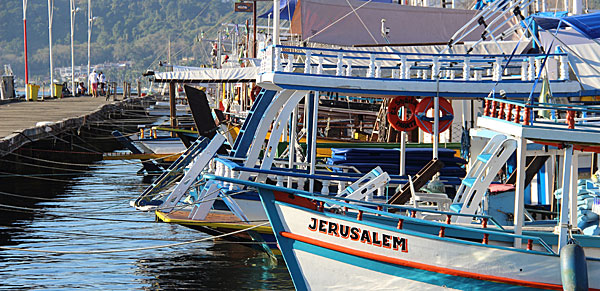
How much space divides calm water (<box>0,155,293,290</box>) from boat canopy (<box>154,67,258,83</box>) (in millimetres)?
7252

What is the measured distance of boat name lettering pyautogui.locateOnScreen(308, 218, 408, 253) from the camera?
10719 millimetres

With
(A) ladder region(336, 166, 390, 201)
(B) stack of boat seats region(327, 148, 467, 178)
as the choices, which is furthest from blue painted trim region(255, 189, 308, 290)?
(B) stack of boat seats region(327, 148, 467, 178)

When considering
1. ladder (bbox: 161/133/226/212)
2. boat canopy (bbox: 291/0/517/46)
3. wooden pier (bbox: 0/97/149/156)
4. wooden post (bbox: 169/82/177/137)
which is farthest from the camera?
wooden post (bbox: 169/82/177/137)

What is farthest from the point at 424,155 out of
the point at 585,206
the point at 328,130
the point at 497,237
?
the point at 328,130

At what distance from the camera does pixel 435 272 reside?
1065 centimetres

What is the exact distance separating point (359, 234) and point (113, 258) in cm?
759

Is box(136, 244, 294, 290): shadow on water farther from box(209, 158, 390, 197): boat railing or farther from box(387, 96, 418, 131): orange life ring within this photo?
box(387, 96, 418, 131): orange life ring

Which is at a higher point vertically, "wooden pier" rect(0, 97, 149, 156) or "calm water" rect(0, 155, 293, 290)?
"wooden pier" rect(0, 97, 149, 156)

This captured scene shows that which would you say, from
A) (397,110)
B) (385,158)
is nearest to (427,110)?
(397,110)

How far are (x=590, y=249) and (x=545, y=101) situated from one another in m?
2.11

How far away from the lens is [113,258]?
16.8 meters

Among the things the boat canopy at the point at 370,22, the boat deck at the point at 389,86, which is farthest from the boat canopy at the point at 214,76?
the boat deck at the point at 389,86

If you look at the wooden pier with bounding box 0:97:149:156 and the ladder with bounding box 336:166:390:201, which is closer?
the ladder with bounding box 336:166:390:201

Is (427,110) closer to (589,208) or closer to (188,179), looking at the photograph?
(589,208)
